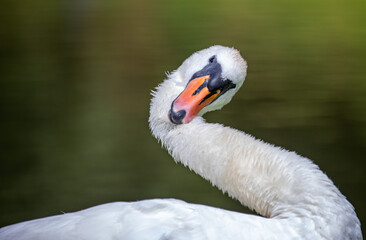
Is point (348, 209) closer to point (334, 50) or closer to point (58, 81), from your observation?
point (334, 50)

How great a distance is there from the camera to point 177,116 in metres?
1.20

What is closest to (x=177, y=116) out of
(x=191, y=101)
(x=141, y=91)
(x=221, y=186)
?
(x=191, y=101)

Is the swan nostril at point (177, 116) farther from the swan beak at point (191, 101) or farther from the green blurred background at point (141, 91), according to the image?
the green blurred background at point (141, 91)

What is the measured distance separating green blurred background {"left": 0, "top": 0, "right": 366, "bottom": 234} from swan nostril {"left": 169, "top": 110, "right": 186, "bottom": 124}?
31.5 inches

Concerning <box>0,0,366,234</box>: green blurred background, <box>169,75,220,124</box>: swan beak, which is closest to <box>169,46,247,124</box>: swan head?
<box>169,75,220,124</box>: swan beak

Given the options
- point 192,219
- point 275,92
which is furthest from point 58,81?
point 192,219

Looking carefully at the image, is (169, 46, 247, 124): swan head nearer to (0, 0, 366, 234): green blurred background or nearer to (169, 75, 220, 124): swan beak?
(169, 75, 220, 124): swan beak

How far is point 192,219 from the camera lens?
38.4 inches

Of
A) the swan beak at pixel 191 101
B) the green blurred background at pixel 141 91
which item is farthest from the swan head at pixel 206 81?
the green blurred background at pixel 141 91

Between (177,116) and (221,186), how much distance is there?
203 mm

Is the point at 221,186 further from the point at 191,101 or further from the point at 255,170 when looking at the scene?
the point at 191,101

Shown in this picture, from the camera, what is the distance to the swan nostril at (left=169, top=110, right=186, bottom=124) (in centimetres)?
119

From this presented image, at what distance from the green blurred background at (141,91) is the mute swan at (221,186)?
792 millimetres

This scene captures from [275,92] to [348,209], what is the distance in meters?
1.12
